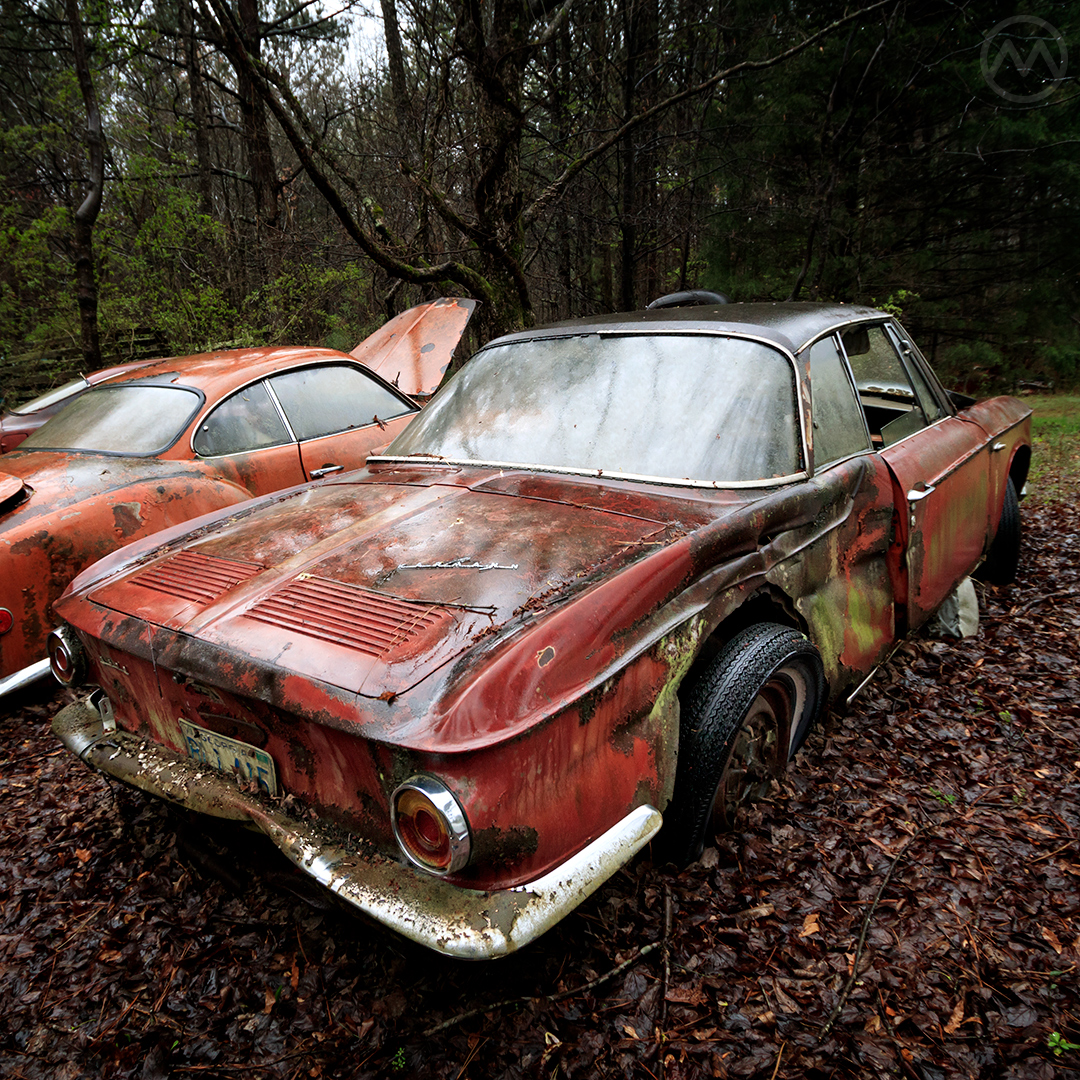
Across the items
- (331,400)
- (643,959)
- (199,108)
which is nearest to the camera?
(643,959)

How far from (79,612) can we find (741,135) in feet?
38.5

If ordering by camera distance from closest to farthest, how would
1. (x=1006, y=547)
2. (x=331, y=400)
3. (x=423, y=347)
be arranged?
(x=1006, y=547) < (x=331, y=400) < (x=423, y=347)

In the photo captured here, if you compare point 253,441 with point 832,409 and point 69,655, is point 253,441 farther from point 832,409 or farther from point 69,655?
point 832,409

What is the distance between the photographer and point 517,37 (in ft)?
21.2

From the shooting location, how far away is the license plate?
1.91 meters

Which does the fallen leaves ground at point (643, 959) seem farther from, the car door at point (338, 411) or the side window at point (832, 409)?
the car door at point (338, 411)

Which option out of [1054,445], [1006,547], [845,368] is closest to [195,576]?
[845,368]

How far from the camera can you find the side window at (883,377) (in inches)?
135

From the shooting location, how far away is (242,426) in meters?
4.60

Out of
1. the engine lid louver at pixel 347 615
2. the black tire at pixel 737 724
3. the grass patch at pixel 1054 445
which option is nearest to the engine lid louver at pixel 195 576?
the engine lid louver at pixel 347 615

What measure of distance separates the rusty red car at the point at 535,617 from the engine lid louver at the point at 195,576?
0.01m

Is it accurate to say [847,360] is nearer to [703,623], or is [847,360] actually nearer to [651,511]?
[651,511]

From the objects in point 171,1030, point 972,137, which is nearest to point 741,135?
point 972,137

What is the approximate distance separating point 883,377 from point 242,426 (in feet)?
12.7
